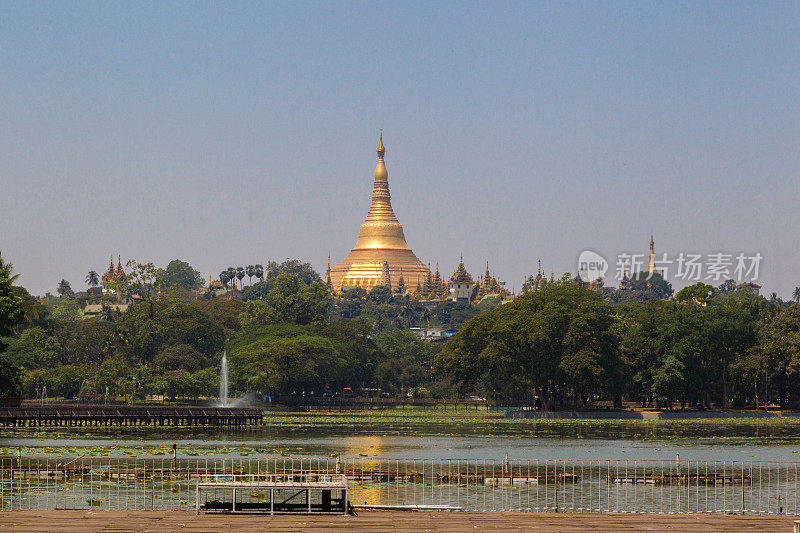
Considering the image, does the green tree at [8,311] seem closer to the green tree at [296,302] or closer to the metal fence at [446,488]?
the metal fence at [446,488]

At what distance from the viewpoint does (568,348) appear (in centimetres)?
10894

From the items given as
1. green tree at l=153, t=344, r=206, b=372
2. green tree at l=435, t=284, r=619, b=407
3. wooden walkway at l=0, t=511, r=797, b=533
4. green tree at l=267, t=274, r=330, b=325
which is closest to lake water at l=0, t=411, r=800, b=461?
green tree at l=435, t=284, r=619, b=407

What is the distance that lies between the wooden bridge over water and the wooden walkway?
61017mm

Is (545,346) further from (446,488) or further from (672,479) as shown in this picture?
(446,488)

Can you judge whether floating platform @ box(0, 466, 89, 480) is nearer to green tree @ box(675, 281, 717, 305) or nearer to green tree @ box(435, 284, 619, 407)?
green tree @ box(435, 284, 619, 407)

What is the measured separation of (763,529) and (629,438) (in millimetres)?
50324

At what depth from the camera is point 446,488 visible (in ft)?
144

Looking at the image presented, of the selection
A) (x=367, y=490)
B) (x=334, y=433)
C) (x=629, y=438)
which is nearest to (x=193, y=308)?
(x=334, y=433)

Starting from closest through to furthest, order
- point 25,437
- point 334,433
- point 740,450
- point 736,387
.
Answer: point 740,450, point 25,437, point 334,433, point 736,387

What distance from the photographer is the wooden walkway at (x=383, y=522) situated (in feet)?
93.2

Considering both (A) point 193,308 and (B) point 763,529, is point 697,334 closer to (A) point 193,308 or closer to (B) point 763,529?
(A) point 193,308

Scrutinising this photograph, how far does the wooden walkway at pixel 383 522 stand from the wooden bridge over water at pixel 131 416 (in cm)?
6102

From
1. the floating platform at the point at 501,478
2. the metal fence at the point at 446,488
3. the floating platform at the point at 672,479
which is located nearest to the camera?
the metal fence at the point at 446,488

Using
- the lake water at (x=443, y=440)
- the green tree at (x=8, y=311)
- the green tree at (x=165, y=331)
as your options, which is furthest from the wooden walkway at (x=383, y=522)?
the green tree at (x=165, y=331)
